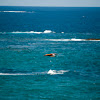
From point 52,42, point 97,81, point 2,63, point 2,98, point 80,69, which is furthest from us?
point 52,42

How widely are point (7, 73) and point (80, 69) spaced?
1364 cm

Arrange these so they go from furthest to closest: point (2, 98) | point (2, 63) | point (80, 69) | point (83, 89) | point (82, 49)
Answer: point (82, 49) → point (2, 63) → point (80, 69) → point (83, 89) → point (2, 98)

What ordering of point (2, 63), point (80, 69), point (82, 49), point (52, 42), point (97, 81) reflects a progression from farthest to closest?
point (52, 42) < point (82, 49) < point (2, 63) < point (80, 69) < point (97, 81)

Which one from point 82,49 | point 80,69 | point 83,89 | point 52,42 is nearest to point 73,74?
point 80,69

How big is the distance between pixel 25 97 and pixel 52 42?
58033 mm

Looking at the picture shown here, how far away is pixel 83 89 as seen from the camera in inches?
2167

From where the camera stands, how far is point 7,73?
64562 mm

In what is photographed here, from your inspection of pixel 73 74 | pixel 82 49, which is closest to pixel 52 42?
pixel 82 49

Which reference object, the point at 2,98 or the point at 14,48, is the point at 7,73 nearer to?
the point at 2,98

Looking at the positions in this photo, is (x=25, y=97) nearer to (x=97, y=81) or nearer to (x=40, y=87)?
(x=40, y=87)

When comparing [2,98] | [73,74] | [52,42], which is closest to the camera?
[2,98]

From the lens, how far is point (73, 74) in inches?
2525

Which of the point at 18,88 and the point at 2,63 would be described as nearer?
the point at 18,88

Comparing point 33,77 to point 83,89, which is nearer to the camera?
point 83,89
